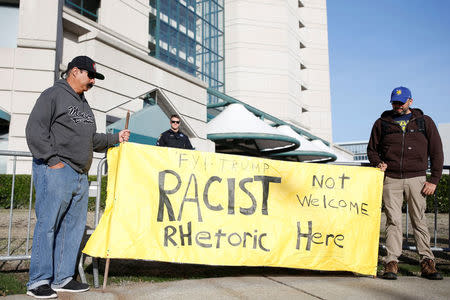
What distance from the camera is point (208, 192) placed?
13.2 ft

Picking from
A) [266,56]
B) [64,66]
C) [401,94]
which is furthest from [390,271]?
[266,56]

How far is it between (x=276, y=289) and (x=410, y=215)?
1879 mm

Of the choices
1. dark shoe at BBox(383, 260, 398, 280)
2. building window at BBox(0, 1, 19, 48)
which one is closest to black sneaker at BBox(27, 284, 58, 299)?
dark shoe at BBox(383, 260, 398, 280)

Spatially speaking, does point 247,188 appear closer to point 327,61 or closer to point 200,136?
point 200,136

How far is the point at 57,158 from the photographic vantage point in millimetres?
3191

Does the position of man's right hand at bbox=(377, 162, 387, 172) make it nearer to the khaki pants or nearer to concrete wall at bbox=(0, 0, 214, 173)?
the khaki pants

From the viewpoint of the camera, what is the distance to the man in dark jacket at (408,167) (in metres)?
4.28

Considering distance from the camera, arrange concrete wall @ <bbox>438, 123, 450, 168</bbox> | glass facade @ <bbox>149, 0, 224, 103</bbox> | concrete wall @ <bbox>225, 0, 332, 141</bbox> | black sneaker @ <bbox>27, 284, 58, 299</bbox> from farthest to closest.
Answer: concrete wall @ <bbox>438, 123, 450, 168</bbox> < concrete wall @ <bbox>225, 0, 332, 141</bbox> < glass facade @ <bbox>149, 0, 224, 103</bbox> < black sneaker @ <bbox>27, 284, 58, 299</bbox>

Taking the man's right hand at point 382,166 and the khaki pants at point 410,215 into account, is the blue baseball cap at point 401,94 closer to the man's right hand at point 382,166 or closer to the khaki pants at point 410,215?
the man's right hand at point 382,166

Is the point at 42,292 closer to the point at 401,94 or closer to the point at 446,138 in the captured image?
the point at 401,94

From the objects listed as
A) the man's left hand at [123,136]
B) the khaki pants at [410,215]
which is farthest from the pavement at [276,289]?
the man's left hand at [123,136]

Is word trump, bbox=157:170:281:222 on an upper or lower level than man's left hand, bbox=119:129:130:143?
lower

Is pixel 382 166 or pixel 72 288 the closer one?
pixel 72 288

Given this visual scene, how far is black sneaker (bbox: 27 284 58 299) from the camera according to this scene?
3.09 m
